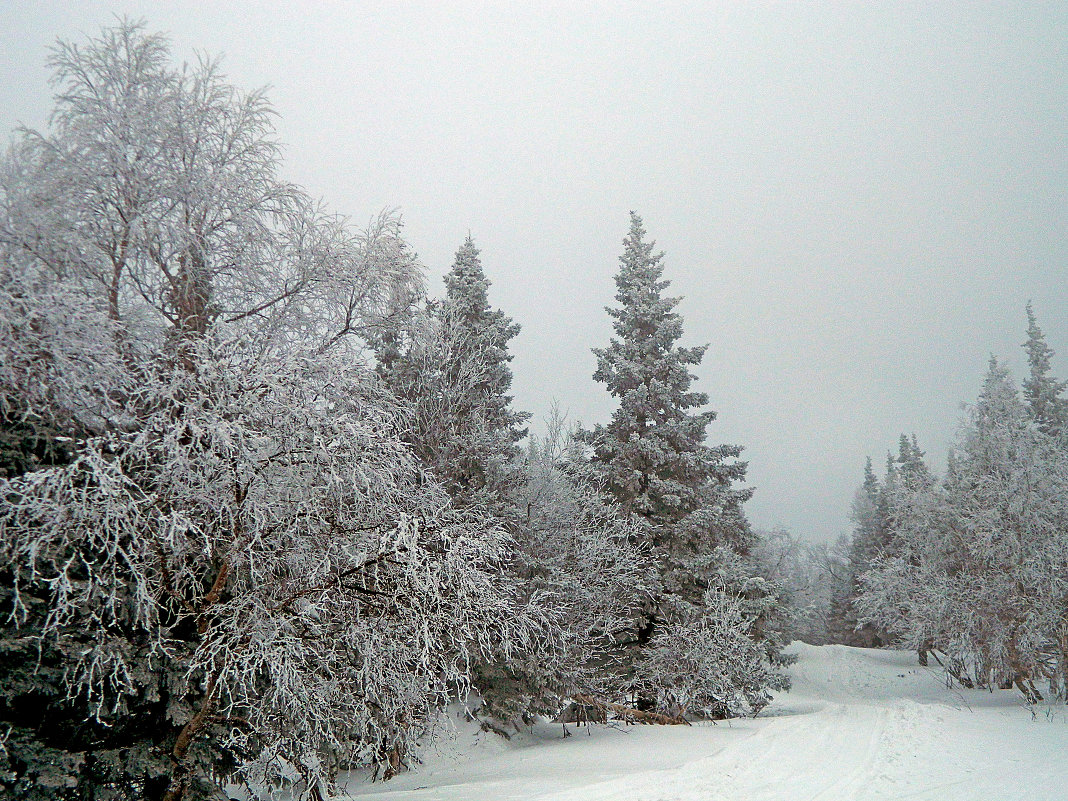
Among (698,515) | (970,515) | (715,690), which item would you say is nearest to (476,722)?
(715,690)

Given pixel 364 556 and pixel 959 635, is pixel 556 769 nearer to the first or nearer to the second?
pixel 364 556

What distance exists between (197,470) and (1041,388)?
3240 cm

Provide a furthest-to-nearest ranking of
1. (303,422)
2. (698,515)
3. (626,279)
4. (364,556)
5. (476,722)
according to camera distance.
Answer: (626,279)
(698,515)
(476,722)
(364,556)
(303,422)

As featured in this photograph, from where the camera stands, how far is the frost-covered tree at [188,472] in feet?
18.8

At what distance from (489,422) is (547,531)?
2929 millimetres

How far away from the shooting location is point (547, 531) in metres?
15.0

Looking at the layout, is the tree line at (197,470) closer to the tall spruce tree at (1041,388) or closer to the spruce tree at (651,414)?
the spruce tree at (651,414)

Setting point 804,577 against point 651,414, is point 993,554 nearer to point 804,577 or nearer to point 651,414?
point 651,414

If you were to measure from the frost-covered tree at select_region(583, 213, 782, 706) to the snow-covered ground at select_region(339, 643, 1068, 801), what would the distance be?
10.0 feet

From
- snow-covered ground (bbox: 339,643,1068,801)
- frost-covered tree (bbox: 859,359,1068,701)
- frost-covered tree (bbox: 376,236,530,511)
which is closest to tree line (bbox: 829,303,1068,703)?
frost-covered tree (bbox: 859,359,1068,701)

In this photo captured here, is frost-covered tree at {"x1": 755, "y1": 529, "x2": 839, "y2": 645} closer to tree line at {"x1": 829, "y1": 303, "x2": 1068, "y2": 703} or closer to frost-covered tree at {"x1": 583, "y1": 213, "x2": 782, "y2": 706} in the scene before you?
tree line at {"x1": 829, "y1": 303, "x2": 1068, "y2": 703}

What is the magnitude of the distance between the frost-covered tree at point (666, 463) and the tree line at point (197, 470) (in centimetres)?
771

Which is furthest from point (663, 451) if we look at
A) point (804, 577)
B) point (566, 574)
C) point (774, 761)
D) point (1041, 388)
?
point (804, 577)

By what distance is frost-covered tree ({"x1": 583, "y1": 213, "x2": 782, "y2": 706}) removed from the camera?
17220 millimetres
